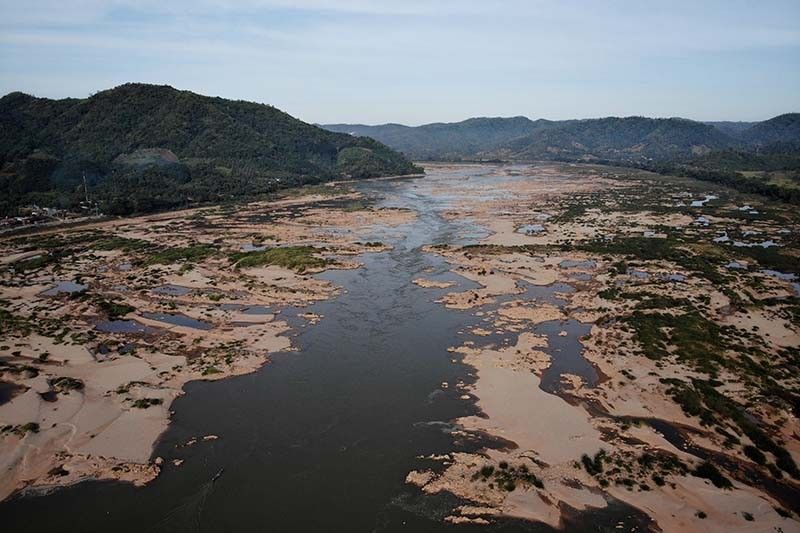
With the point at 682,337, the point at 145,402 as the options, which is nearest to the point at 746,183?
the point at 682,337

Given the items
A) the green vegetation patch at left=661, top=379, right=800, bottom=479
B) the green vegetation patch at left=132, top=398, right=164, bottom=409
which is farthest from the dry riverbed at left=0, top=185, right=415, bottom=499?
the green vegetation patch at left=661, top=379, right=800, bottom=479

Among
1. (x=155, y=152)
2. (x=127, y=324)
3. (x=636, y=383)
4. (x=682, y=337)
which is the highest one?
(x=155, y=152)

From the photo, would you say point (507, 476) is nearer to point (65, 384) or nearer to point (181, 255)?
point (65, 384)

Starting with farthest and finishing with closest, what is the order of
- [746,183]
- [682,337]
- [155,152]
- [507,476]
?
[155,152], [746,183], [682,337], [507,476]

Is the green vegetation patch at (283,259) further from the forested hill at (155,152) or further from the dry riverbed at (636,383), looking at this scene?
the forested hill at (155,152)

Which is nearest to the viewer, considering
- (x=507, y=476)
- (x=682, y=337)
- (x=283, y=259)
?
(x=507, y=476)

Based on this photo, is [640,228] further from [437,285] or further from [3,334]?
[3,334]

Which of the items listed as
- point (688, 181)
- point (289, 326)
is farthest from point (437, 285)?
point (688, 181)
